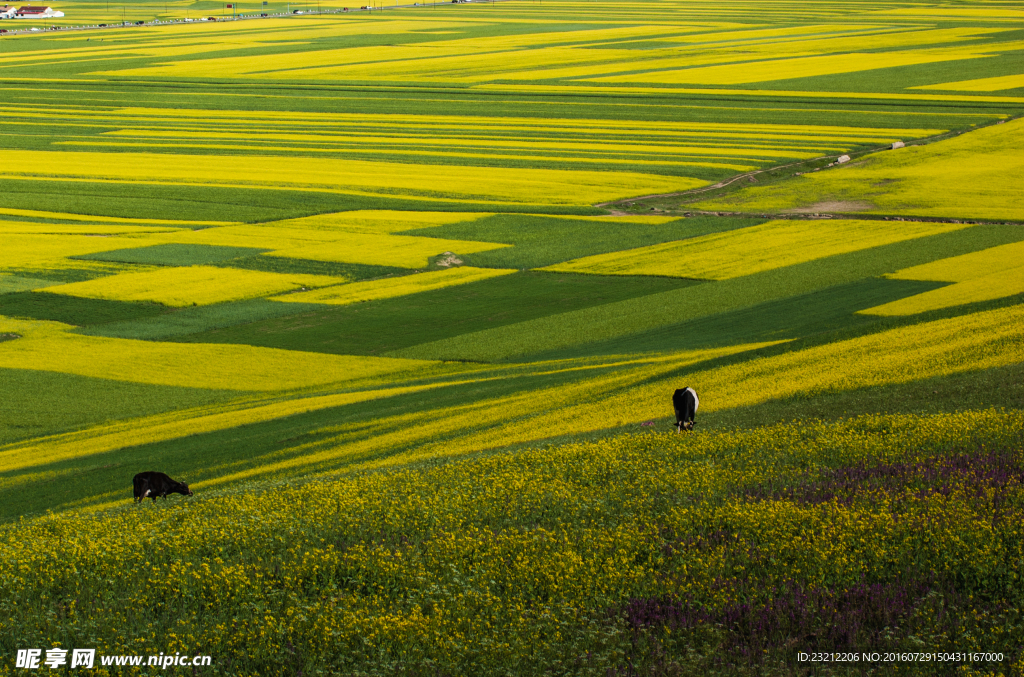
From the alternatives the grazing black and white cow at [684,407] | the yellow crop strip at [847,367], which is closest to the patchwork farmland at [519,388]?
the yellow crop strip at [847,367]

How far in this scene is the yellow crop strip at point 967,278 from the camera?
40.1m

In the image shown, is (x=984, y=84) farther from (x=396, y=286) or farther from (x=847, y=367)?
(x=847, y=367)

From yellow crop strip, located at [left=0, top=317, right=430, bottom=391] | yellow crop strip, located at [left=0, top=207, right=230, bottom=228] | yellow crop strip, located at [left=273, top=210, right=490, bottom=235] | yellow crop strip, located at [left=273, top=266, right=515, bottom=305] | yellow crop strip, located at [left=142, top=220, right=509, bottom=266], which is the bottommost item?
yellow crop strip, located at [left=0, top=317, right=430, bottom=391]

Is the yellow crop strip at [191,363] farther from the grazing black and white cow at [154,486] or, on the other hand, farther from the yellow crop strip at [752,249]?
the yellow crop strip at [752,249]

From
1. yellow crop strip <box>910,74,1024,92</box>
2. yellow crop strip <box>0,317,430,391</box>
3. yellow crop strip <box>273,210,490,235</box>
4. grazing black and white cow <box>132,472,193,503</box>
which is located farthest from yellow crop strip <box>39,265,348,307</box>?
yellow crop strip <box>910,74,1024,92</box>

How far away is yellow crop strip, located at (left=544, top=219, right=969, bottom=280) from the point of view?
180ft

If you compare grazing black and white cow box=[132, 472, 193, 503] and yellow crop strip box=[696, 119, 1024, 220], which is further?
yellow crop strip box=[696, 119, 1024, 220]

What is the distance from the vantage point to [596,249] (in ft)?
200

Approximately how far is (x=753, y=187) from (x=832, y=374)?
2143 inches

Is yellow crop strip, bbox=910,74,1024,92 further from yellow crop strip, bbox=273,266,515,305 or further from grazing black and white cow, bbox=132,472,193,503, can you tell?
grazing black and white cow, bbox=132,472,193,503

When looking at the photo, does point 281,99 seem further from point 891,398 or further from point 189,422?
point 891,398

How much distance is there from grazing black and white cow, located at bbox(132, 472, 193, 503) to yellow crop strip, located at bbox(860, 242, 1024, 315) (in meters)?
27.9

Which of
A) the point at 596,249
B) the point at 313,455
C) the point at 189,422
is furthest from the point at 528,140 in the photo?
the point at 313,455

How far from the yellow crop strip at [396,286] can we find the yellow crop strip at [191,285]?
166cm
